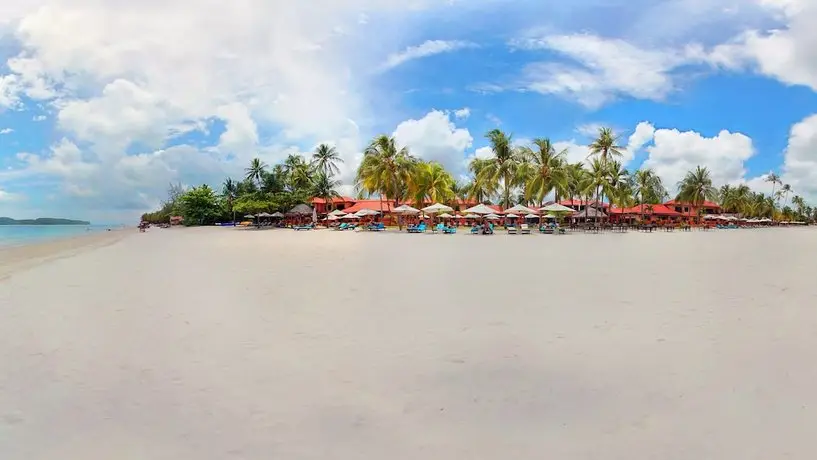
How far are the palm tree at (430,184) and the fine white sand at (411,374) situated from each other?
4033 centimetres

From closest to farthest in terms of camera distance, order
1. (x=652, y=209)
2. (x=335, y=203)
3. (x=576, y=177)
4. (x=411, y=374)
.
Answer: (x=411, y=374), (x=576, y=177), (x=335, y=203), (x=652, y=209)

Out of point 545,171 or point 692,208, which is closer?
point 545,171

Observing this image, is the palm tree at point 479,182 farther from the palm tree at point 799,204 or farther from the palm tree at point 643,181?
the palm tree at point 799,204

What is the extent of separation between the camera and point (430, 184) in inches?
2088

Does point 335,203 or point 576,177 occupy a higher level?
point 576,177

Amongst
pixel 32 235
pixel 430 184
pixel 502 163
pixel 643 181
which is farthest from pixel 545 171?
pixel 32 235

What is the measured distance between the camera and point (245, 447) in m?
2.87

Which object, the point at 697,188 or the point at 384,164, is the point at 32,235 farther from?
the point at 697,188

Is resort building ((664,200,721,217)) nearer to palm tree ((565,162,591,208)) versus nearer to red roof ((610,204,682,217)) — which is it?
red roof ((610,204,682,217))

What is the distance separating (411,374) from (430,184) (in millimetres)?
49359

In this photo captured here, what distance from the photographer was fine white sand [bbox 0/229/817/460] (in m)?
2.93

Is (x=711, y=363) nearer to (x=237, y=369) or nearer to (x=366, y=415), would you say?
(x=366, y=415)

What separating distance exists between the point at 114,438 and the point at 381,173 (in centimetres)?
4400

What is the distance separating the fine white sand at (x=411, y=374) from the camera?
293 centimetres
